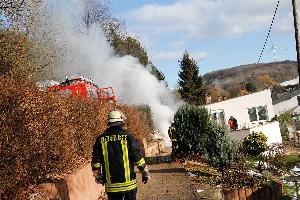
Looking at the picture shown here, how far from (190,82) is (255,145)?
34575mm

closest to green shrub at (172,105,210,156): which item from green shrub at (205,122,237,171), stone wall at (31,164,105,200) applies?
green shrub at (205,122,237,171)

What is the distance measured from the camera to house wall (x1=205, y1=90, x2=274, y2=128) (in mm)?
38656

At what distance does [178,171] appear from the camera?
1564cm

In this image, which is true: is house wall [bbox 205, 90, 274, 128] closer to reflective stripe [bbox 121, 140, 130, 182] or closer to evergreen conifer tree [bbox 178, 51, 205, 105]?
evergreen conifer tree [bbox 178, 51, 205, 105]

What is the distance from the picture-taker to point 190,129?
59.0 feet

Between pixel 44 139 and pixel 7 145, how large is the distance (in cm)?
134

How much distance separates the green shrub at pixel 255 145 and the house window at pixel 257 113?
18718mm

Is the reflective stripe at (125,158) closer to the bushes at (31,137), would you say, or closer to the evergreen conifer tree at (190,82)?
the bushes at (31,137)

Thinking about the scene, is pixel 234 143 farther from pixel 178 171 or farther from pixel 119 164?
pixel 119 164

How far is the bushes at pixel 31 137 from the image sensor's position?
648cm

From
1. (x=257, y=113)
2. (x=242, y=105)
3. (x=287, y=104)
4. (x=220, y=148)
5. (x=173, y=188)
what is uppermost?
(x=287, y=104)

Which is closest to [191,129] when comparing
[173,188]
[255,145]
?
[255,145]

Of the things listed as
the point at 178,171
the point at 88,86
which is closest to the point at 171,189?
the point at 178,171

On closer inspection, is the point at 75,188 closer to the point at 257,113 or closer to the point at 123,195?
the point at 123,195
